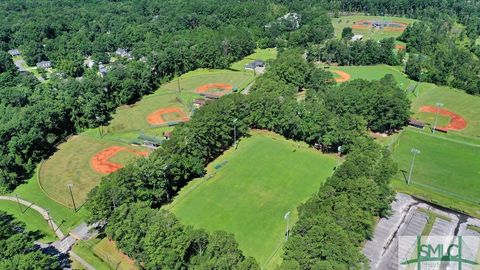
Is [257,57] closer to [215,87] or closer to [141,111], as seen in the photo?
[215,87]

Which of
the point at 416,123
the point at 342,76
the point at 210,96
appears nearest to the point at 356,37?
the point at 342,76

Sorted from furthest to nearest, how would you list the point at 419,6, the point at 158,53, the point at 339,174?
the point at 419,6 < the point at 158,53 < the point at 339,174

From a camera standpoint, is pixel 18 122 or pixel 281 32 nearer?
pixel 18 122

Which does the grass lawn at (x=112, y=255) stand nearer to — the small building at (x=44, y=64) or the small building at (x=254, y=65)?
the small building at (x=254, y=65)

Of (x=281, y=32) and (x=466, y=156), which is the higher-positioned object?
(x=281, y=32)

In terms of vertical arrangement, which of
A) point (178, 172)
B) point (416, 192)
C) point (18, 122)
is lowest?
point (416, 192)

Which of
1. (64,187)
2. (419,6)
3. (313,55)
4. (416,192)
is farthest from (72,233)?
(419,6)

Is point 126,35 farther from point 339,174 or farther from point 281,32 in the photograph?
point 339,174

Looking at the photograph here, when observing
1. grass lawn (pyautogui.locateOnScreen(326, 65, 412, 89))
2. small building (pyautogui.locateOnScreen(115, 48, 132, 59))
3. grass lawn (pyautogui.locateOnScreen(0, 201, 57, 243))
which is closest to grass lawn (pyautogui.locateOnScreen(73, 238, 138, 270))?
grass lawn (pyautogui.locateOnScreen(0, 201, 57, 243))
